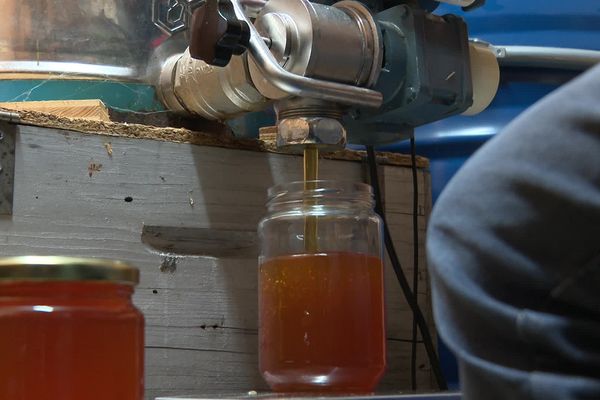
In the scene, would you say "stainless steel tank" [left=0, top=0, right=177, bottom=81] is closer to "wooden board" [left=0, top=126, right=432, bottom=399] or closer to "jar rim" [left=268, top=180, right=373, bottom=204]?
"wooden board" [left=0, top=126, right=432, bottom=399]

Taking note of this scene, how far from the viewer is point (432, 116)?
0.76 metres

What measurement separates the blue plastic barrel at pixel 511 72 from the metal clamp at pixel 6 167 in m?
0.50

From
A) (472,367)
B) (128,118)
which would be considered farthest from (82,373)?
(128,118)

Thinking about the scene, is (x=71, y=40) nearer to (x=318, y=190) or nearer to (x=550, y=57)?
(x=318, y=190)

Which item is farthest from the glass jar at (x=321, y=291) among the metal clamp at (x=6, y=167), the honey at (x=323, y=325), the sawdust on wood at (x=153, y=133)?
the metal clamp at (x=6, y=167)

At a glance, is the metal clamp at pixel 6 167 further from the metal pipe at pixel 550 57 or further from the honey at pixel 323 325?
the metal pipe at pixel 550 57

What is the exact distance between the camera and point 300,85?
0.66 meters

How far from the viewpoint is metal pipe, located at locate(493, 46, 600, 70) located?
96 centimetres

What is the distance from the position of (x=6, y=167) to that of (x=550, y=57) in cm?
63

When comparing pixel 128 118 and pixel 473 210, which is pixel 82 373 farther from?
pixel 128 118

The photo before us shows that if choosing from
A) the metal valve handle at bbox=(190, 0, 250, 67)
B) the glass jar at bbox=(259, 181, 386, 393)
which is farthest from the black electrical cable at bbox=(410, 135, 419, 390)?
the metal valve handle at bbox=(190, 0, 250, 67)

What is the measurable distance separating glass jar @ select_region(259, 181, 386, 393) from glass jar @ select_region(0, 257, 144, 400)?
23 cm

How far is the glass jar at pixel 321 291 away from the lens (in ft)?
2.25

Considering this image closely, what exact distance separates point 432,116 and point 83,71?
36 cm
